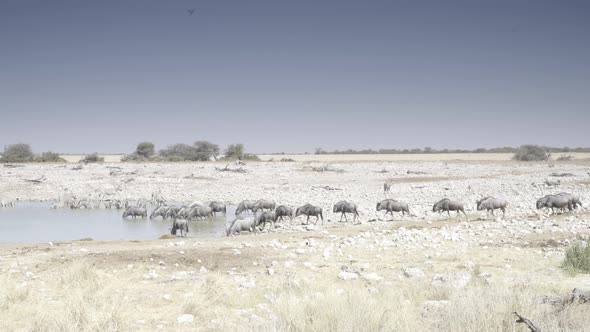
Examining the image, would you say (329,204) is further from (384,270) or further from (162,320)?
(162,320)

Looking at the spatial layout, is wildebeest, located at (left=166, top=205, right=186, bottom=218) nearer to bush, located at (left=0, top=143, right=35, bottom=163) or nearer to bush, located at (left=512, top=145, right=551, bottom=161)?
bush, located at (left=0, top=143, right=35, bottom=163)

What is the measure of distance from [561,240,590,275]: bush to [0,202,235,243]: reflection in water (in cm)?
1260

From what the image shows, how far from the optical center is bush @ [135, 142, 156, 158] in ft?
244

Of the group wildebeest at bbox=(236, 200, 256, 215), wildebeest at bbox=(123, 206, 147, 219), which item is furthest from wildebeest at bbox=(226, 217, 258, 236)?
wildebeest at bbox=(123, 206, 147, 219)

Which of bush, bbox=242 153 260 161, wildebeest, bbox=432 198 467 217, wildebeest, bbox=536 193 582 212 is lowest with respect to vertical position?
wildebeest, bbox=432 198 467 217

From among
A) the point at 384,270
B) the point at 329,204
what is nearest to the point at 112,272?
the point at 384,270

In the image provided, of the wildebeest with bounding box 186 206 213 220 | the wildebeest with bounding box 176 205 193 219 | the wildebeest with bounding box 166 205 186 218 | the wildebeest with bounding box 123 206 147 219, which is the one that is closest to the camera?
the wildebeest with bounding box 176 205 193 219

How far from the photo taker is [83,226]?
2192 cm

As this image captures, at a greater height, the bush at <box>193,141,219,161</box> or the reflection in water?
the bush at <box>193,141,219,161</box>

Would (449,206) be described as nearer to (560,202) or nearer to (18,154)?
(560,202)

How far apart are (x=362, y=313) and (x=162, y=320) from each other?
9.51 ft

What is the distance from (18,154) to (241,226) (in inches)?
2234

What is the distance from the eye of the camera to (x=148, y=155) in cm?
7450

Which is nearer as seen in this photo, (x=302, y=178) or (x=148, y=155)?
(x=302, y=178)
